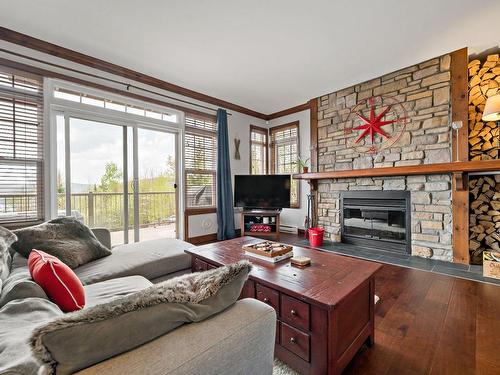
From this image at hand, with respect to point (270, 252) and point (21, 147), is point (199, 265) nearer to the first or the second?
point (270, 252)

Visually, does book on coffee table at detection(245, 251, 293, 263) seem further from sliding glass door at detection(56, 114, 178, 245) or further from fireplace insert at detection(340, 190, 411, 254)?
fireplace insert at detection(340, 190, 411, 254)

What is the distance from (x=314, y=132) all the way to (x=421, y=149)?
1.69m

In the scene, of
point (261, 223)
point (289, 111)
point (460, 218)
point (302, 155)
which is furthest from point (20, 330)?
point (289, 111)

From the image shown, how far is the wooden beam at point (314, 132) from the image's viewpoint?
4.36m

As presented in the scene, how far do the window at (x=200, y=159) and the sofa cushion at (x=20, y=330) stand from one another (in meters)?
3.08

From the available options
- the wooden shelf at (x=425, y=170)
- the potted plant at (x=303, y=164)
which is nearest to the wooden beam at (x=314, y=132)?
the potted plant at (x=303, y=164)

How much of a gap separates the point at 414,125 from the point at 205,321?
370 centimetres

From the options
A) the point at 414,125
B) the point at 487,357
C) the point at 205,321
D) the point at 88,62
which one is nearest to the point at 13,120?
the point at 88,62

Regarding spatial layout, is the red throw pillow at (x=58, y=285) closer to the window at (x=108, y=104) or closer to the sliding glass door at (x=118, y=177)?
the sliding glass door at (x=118, y=177)

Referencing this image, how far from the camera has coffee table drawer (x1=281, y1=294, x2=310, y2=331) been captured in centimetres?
122

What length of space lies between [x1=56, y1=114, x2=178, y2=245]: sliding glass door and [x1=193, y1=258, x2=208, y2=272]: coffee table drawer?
1.62 metres

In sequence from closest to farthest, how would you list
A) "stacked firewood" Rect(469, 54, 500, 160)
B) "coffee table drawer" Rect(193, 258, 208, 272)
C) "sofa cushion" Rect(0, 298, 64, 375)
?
"sofa cushion" Rect(0, 298, 64, 375), "coffee table drawer" Rect(193, 258, 208, 272), "stacked firewood" Rect(469, 54, 500, 160)

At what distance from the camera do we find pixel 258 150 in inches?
208

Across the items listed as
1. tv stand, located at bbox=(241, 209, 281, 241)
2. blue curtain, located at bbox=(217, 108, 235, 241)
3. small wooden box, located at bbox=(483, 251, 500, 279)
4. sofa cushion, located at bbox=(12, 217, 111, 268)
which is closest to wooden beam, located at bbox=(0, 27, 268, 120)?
blue curtain, located at bbox=(217, 108, 235, 241)
